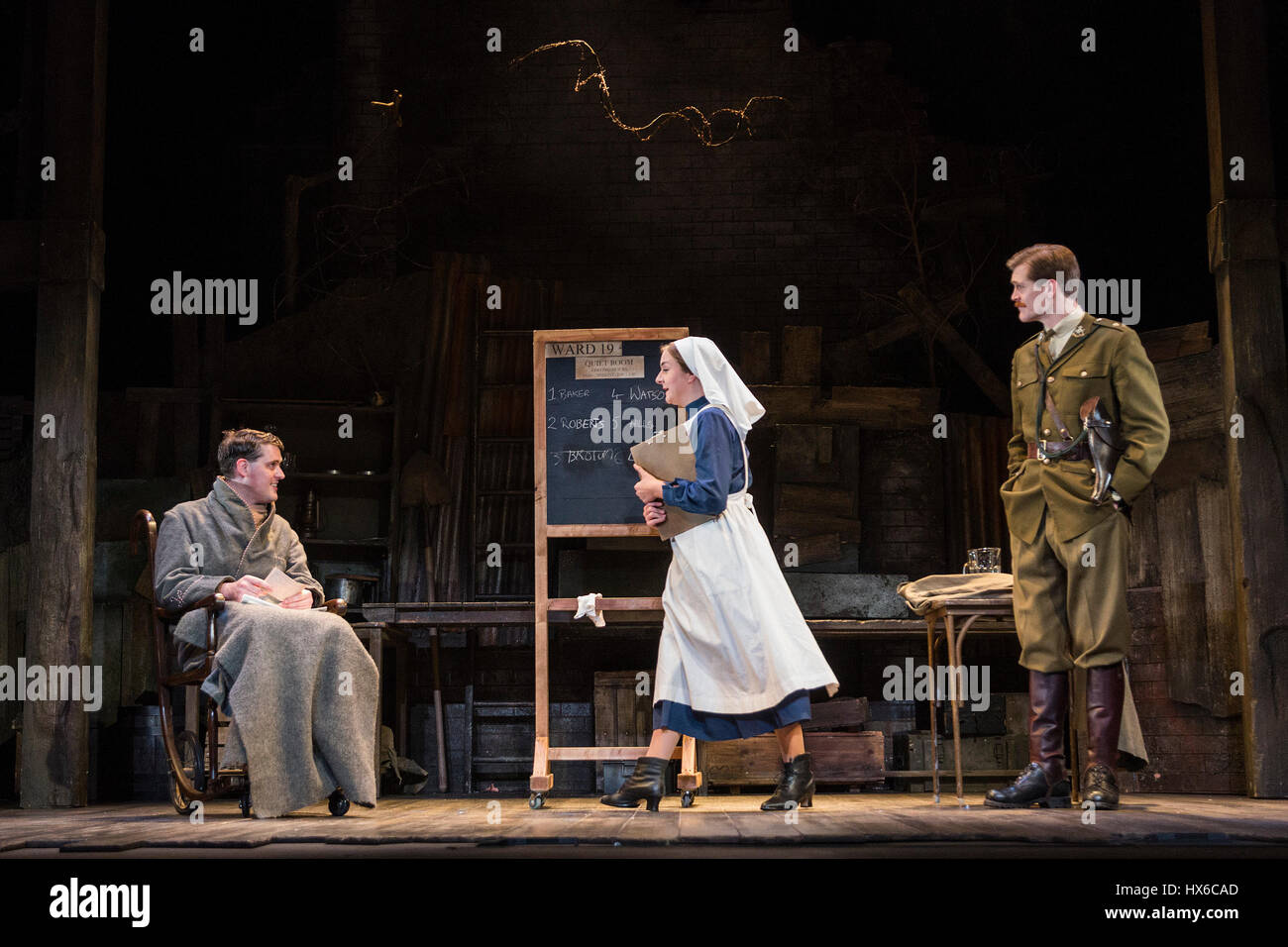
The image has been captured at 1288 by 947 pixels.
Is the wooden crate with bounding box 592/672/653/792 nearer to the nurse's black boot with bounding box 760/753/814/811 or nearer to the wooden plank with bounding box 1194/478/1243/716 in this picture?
the nurse's black boot with bounding box 760/753/814/811

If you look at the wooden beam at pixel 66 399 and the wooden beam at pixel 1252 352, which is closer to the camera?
the wooden beam at pixel 1252 352

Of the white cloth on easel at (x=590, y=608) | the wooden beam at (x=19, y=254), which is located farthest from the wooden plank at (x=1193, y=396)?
the wooden beam at (x=19, y=254)

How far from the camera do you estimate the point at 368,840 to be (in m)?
3.61

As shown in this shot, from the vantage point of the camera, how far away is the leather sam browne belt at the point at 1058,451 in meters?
4.76

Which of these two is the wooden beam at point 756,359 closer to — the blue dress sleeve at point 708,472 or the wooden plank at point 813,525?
the wooden plank at point 813,525

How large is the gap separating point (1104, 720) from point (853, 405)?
401cm

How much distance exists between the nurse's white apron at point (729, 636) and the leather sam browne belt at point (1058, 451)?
42.8 inches

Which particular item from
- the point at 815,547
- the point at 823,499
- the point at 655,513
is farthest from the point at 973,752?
the point at 655,513

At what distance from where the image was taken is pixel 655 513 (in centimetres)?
504

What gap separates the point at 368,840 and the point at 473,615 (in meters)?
2.85

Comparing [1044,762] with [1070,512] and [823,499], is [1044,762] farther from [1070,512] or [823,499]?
[823,499]

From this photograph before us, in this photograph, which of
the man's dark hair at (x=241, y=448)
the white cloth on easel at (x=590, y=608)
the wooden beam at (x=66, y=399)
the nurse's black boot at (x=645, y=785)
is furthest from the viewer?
the wooden beam at (x=66, y=399)
